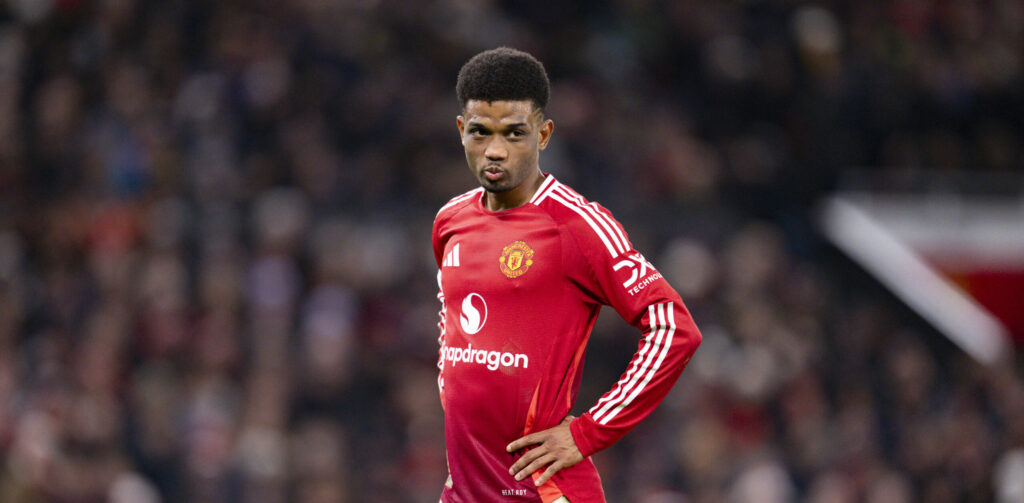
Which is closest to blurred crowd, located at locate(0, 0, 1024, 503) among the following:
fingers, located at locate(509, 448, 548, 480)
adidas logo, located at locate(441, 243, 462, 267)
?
adidas logo, located at locate(441, 243, 462, 267)

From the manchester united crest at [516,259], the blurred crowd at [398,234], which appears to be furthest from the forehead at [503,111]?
the blurred crowd at [398,234]

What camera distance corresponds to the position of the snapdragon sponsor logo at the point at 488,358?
436 centimetres

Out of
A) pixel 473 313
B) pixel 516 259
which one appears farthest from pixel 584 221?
pixel 473 313

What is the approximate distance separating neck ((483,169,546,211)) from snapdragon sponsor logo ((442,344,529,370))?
19.8 inches

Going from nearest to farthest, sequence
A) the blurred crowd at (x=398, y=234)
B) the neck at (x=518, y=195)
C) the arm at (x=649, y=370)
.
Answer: the arm at (x=649, y=370), the neck at (x=518, y=195), the blurred crowd at (x=398, y=234)

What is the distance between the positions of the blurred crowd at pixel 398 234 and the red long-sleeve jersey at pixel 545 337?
256 inches

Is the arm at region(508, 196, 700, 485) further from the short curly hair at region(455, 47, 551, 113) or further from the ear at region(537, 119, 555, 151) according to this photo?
the short curly hair at region(455, 47, 551, 113)

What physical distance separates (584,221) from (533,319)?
370 millimetres

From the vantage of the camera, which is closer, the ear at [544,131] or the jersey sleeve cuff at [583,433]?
the jersey sleeve cuff at [583,433]

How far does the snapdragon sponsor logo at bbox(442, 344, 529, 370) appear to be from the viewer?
14.3 ft

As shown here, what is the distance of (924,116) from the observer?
1495 centimetres

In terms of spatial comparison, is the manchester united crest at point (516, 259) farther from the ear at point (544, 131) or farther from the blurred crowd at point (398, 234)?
the blurred crowd at point (398, 234)

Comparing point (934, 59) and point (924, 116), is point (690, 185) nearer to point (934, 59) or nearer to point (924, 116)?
point (924, 116)

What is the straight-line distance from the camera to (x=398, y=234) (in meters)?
12.6
